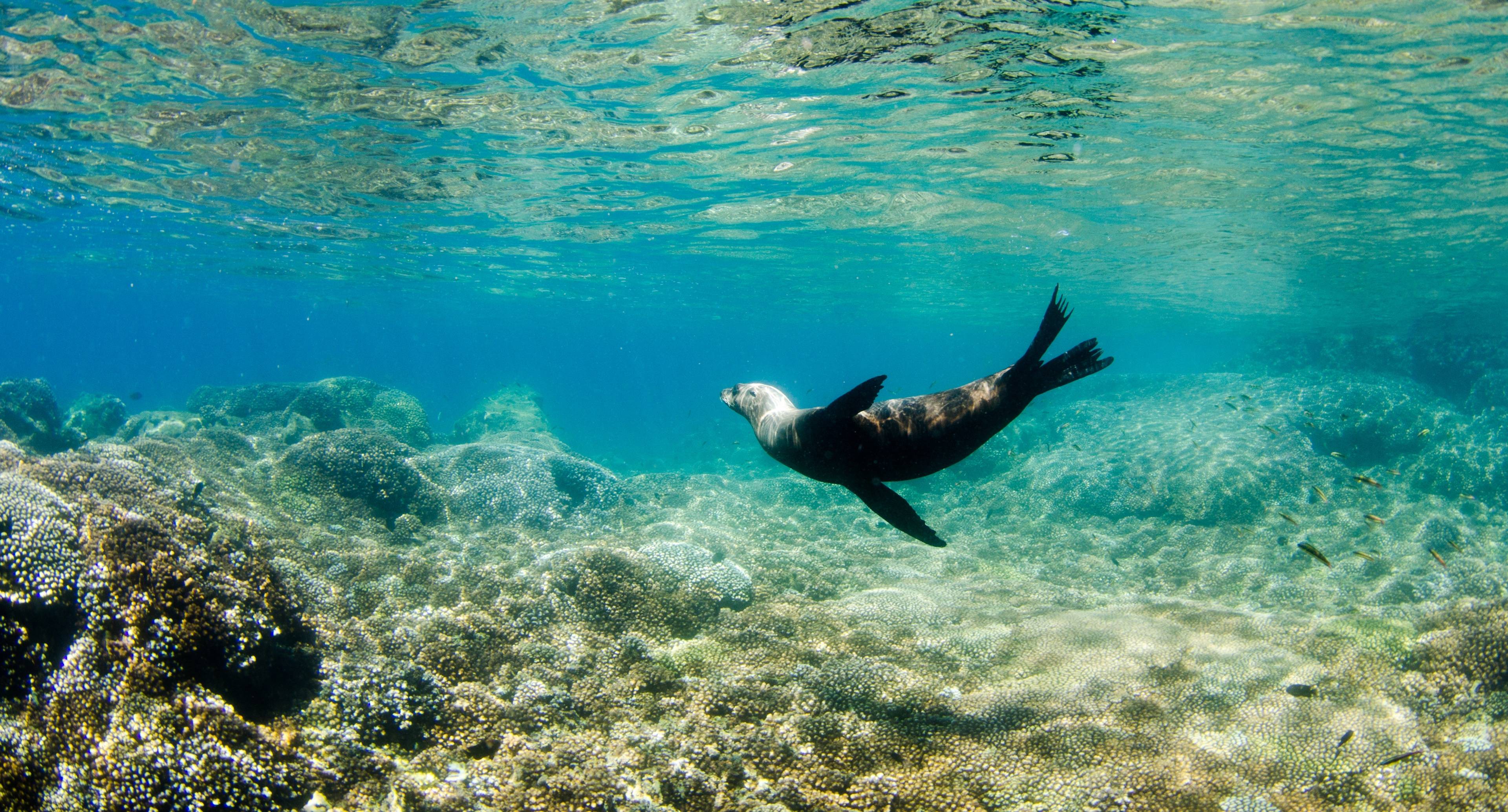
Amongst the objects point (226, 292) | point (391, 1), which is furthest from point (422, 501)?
point (226, 292)

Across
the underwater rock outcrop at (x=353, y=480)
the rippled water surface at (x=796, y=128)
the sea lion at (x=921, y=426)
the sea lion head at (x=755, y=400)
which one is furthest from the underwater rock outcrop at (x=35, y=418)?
the sea lion at (x=921, y=426)

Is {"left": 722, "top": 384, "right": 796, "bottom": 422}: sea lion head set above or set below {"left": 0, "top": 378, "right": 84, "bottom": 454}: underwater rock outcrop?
above

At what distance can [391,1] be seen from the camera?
380 inches

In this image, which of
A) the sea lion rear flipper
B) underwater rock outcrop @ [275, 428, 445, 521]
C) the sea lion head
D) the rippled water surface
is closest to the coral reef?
the rippled water surface

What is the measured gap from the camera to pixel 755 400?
551cm

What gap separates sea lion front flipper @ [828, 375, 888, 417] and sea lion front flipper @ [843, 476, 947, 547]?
866 millimetres

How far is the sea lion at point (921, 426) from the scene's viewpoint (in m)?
4.13

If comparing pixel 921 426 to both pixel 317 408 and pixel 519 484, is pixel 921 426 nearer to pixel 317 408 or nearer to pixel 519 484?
pixel 519 484

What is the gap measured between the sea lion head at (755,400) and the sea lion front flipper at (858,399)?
1171mm

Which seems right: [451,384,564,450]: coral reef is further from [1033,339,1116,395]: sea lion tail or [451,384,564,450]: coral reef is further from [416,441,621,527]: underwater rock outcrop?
[1033,339,1116,395]: sea lion tail

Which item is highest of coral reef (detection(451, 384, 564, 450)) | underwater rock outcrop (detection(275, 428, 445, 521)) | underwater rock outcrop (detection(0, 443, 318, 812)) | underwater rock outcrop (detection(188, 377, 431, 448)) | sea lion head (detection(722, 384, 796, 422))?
sea lion head (detection(722, 384, 796, 422))

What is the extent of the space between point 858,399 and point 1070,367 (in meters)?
1.56

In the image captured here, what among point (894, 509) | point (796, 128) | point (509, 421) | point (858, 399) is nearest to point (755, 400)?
point (894, 509)

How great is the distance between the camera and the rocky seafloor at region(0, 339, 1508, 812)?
3.57m
